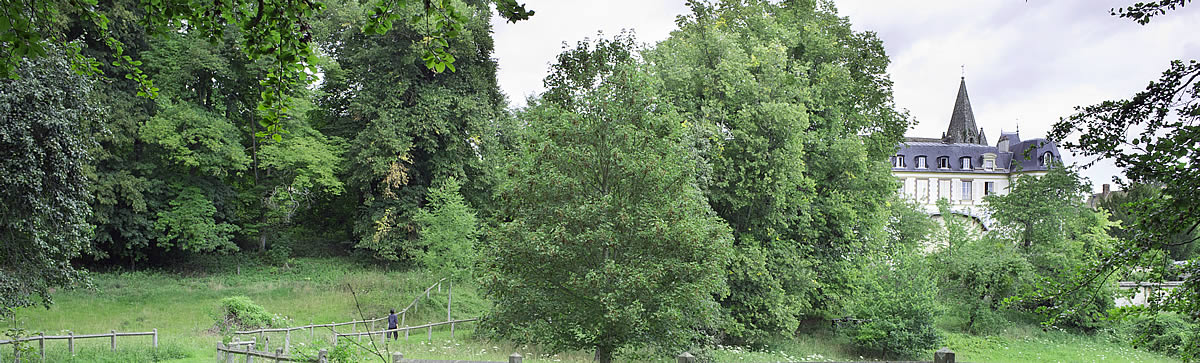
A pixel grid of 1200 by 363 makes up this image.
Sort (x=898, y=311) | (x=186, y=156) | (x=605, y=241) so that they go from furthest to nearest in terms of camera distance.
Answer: (x=186, y=156)
(x=898, y=311)
(x=605, y=241)

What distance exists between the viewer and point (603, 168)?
1377 centimetres

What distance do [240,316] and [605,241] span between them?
1084cm

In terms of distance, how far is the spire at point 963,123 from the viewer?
68.2 metres

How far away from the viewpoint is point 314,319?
75.0 ft

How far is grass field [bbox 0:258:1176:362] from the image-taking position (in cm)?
1612

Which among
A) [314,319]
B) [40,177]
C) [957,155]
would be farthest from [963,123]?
[40,177]

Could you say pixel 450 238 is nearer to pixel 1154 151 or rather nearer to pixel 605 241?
pixel 605 241

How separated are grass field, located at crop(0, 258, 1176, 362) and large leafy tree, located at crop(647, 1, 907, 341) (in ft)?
6.18

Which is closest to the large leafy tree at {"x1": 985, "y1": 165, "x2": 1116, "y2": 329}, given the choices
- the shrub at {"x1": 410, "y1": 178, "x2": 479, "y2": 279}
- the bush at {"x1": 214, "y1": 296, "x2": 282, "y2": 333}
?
the shrub at {"x1": 410, "y1": 178, "x2": 479, "y2": 279}

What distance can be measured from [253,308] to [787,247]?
13762 mm

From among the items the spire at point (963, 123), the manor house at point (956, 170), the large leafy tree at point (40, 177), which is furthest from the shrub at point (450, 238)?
the spire at point (963, 123)

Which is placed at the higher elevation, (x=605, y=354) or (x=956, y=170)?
(x=956, y=170)

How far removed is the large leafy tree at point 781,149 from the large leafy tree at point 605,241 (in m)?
3.38

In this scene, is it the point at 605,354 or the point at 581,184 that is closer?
the point at 605,354
